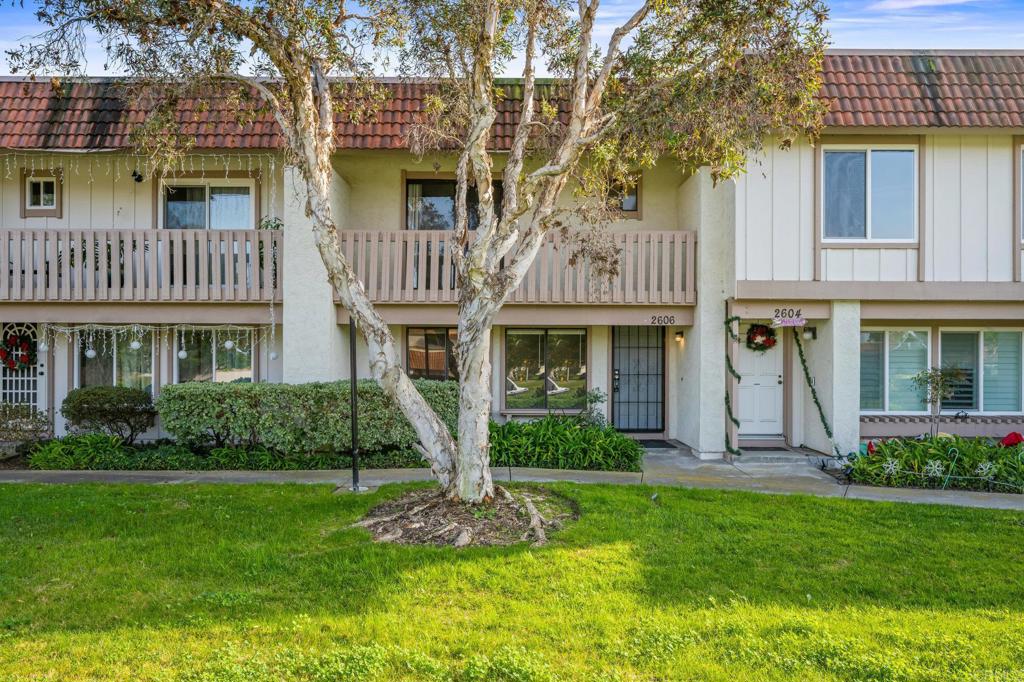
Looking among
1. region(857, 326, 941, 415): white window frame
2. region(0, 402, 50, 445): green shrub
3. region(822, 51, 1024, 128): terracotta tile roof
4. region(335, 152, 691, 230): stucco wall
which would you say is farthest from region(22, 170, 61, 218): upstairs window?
region(857, 326, 941, 415): white window frame

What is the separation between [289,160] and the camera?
8.60 metres

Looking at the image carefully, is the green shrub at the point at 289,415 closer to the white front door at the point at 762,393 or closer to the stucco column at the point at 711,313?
the stucco column at the point at 711,313

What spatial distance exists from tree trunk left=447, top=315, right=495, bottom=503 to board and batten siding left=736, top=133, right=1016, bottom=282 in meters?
5.68

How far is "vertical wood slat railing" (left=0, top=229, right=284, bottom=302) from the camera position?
11.5 m

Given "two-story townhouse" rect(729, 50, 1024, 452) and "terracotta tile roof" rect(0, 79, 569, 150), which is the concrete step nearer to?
"two-story townhouse" rect(729, 50, 1024, 452)

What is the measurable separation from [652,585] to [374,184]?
32.3ft

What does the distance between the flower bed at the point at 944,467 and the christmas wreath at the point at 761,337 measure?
9.80 feet

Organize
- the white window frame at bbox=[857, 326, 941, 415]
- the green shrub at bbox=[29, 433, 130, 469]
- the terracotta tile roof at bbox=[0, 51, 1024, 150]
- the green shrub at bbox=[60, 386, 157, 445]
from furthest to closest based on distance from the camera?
the white window frame at bbox=[857, 326, 941, 415]
the green shrub at bbox=[60, 386, 157, 445]
the terracotta tile roof at bbox=[0, 51, 1024, 150]
the green shrub at bbox=[29, 433, 130, 469]

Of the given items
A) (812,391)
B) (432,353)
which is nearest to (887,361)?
(812,391)

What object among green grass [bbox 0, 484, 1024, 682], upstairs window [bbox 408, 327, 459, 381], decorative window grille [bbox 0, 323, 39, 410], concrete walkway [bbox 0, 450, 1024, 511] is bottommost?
concrete walkway [bbox 0, 450, 1024, 511]

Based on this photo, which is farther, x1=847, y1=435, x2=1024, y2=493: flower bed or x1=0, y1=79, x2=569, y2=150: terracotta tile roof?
x1=0, y1=79, x2=569, y2=150: terracotta tile roof

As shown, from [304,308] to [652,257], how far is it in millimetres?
6123

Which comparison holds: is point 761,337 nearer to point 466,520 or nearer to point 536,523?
point 536,523

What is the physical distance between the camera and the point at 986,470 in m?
9.23
